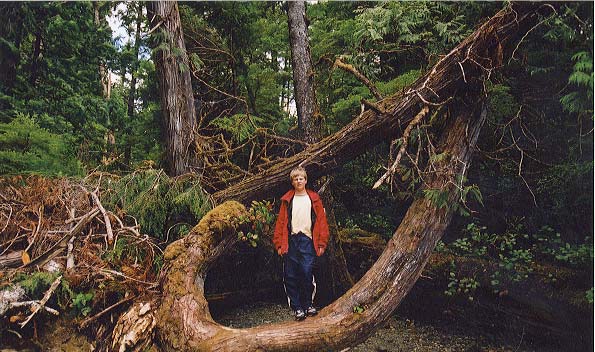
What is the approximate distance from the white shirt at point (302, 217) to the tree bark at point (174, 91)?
2740 mm

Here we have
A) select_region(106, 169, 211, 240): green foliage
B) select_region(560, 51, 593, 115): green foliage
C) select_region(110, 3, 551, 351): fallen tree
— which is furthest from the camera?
select_region(106, 169, 211, 240): green foliage

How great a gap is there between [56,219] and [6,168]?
1175 millimetres

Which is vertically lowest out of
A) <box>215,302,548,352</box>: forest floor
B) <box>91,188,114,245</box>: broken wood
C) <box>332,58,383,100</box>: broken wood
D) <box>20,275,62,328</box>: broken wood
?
<box>215,302,548,352</box>: forest floor

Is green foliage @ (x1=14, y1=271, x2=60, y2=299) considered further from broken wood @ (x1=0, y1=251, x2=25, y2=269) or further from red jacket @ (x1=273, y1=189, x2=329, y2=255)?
red jacket @ (x1=273, y1=189, x2=329, y2=255)

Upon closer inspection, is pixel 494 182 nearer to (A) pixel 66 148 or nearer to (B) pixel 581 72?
(B) pixel 581 72

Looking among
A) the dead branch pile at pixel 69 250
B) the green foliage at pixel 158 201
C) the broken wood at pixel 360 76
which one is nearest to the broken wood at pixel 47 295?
the dead branch pile at pixel 69 250

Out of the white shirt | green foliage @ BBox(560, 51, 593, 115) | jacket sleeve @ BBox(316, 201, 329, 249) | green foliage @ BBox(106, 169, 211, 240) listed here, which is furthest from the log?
jacket sleeve @ BBox(316, 201, 329, 249)

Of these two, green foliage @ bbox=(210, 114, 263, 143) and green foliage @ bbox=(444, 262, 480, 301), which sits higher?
green foliage @ bbox=(210, 114, 263, 143)

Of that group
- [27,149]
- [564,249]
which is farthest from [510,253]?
[27,149]

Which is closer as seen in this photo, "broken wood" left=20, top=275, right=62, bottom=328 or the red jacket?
"broken wood" left=20, top=275, right=62, bottom=328

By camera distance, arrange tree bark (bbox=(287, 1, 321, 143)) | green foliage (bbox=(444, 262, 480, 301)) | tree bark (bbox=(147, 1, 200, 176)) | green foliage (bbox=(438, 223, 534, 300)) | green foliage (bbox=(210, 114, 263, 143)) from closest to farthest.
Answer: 1. green foliage (bbox=(438, 223, 534, 300))
2. green foliage (bbox=(444, 262, 480, 301))
3. tree bark (bbox=(147, 1, 200, 176))
4. green foliage (bbox=(210, 114, 263, 143))
5. tree bark (bbox=(287, 1, 321, 143))

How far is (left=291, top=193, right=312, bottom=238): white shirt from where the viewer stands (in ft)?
13.5

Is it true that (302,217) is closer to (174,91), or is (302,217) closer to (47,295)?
(47,295)

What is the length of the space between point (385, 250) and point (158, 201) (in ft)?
10.5
